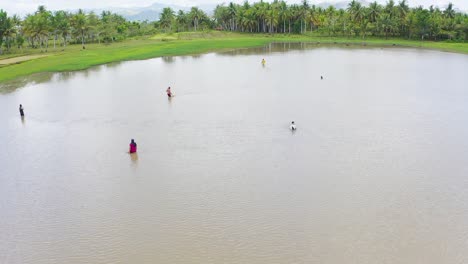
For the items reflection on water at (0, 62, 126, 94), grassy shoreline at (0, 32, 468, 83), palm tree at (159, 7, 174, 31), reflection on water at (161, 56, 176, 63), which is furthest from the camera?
palm tree at (159, 7, 174, 31)

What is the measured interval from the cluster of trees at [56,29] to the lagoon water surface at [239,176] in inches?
1603

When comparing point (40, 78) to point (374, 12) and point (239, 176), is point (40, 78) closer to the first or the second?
point (239, 176)

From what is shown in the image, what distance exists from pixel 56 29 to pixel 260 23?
54.4 metres

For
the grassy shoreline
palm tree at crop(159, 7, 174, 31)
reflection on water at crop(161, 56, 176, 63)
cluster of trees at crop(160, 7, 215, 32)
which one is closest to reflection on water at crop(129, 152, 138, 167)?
the grassy shoreline

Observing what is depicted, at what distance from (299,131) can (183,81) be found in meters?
20.5

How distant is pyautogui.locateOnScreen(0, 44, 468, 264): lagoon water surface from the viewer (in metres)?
13.5

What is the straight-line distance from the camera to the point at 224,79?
42.5 meters

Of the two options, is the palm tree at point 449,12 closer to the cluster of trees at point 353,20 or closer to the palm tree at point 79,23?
the cluster of trees at point 353,20

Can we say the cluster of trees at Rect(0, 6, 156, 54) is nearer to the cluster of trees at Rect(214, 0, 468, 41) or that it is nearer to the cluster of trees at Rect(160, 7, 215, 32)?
the cluster of trees at Rect(160, 7, 215, 32)

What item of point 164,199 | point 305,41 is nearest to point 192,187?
point 164,199

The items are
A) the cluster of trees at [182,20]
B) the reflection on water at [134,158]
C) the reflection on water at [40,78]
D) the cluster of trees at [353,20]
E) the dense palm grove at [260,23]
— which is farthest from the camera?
the cluster of trees at [182,20]

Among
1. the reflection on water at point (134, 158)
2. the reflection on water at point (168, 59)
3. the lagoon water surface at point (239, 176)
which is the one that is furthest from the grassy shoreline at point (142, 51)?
the reflection on water at point (134, 158)

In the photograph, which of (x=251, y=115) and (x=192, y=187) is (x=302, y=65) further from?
(x=192, y=187)

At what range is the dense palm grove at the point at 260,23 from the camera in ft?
252
